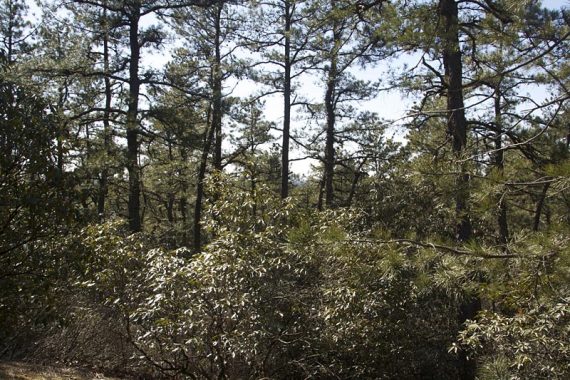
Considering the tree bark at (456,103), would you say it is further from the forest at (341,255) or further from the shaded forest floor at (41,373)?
the shaded forest floor at (41,373)

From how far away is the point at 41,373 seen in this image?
6.48 m

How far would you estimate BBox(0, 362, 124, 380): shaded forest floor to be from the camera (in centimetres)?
598

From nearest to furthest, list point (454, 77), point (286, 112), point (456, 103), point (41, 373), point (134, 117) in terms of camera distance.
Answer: point (41, 373)
point (454, 77)
point (456, 103)
point (134, 117)
point (286, 112)

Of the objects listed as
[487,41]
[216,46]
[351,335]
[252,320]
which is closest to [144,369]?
[252,320]

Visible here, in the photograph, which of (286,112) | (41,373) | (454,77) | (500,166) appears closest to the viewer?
(500,166)

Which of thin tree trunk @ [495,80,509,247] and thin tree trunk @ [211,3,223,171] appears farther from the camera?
thin tree trunk @ [211,3,223,171]

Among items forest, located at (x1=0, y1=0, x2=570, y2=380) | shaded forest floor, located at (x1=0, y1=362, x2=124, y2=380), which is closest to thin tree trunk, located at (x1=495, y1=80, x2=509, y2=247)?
forest, located at (x1=0, y1=0, x2=570, y2=380)

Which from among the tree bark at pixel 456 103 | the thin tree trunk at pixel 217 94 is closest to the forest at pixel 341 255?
the tree bark at pixel 456 103

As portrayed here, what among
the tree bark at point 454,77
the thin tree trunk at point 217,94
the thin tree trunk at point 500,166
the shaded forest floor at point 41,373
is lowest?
the shaded forest floor at point 41,373

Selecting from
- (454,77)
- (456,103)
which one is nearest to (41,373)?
(456,103)

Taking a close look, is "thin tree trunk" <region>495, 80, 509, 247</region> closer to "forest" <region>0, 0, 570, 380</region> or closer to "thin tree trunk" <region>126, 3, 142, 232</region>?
"forest" <region>0, 0, 570, 380</region>

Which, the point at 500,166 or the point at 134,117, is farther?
the point at 134,117

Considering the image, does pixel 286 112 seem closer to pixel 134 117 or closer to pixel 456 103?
pixel 134 117

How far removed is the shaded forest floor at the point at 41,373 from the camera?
598cm
